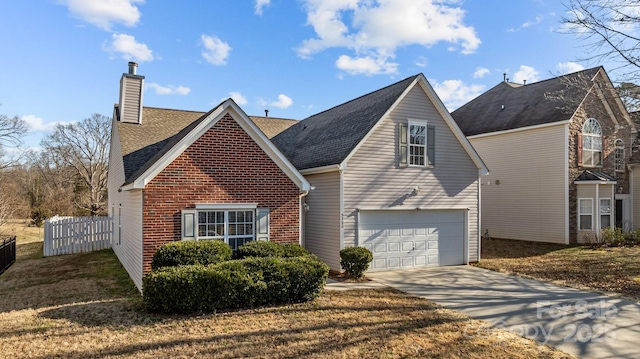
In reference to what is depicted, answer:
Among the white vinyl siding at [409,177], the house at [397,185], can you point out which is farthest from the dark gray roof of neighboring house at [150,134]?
the white vinyl siding at [409,177]

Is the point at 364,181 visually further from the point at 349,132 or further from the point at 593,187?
the point at 593,187

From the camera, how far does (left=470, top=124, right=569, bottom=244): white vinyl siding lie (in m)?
20.2

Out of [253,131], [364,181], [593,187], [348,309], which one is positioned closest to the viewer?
[348,309]

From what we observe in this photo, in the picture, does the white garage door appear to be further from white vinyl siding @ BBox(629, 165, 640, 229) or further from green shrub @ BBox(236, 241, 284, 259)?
white vinyl siding @ BBox(629, 165, 640, 229)

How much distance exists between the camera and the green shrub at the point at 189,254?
9.65m

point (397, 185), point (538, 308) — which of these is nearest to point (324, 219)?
point (397, 185)

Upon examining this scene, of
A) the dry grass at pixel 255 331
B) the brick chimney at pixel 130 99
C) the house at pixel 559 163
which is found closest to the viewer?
the dry grass at pixel 255 331

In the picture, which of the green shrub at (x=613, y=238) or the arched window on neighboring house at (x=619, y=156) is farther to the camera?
the arched window on neighboring house at (x=619, y=156)

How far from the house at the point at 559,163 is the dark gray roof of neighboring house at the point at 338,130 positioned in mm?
7820

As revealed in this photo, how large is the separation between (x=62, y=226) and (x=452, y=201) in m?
17.1

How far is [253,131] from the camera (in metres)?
11.7

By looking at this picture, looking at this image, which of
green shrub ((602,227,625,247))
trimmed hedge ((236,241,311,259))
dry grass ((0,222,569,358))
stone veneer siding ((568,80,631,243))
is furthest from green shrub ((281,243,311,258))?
green shrub ((602,227,625,247))

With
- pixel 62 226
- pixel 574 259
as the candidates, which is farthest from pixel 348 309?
pixel 62 226

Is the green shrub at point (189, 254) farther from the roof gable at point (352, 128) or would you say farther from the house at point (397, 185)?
the roof gable at point (352, 128)
